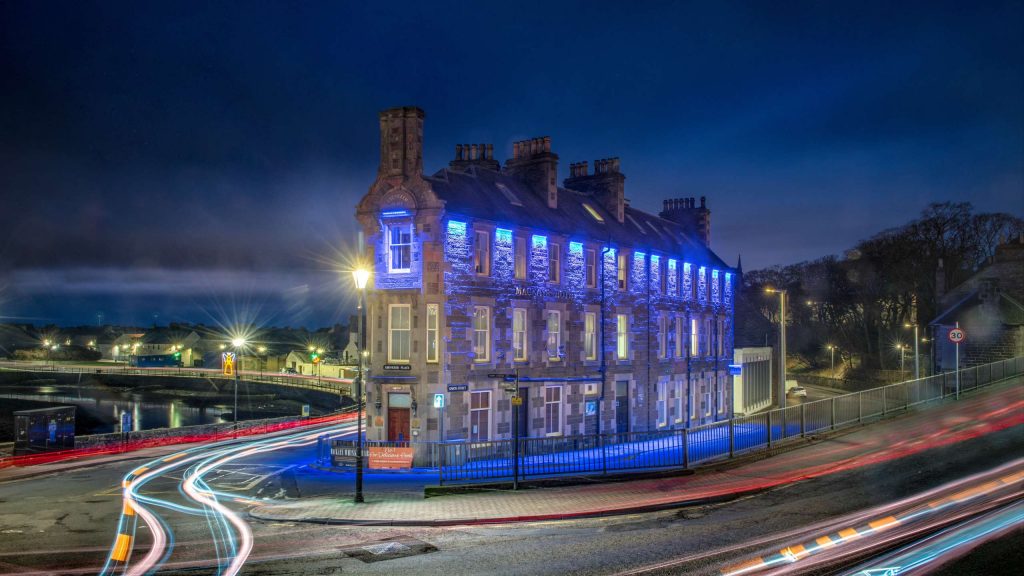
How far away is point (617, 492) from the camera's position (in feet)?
64.7

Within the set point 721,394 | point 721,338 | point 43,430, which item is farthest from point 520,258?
point 721,394

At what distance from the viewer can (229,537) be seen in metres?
15.9

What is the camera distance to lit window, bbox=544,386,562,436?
31500 mm

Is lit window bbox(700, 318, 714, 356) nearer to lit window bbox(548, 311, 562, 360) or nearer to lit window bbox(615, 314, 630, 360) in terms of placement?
lit window bbox(615, 314, 630, 360)

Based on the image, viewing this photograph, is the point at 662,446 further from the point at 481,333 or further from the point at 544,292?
the point at 544,292

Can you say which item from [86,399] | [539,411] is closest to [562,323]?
[539,411]

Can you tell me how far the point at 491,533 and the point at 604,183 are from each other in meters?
27.4

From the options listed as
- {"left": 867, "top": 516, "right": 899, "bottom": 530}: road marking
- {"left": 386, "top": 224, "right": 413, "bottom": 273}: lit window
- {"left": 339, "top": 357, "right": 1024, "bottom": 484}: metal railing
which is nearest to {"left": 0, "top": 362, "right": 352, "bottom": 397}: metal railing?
{"left": 386, "top": 224, "right": 413, "bottom": 273}: lit window

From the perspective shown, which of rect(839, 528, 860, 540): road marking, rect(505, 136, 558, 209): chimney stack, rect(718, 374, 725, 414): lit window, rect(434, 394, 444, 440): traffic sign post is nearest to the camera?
rect(839, 528, 860, 540): road marking

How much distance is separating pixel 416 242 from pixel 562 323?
8.58 m

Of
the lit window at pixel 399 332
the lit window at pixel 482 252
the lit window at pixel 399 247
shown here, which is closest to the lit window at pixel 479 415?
the lit window at pixel 399 332

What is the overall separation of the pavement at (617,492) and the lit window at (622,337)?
11821mm

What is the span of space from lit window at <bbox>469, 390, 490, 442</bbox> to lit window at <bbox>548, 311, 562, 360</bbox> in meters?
4.54

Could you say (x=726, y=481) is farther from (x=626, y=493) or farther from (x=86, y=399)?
(x=86, y=399)
